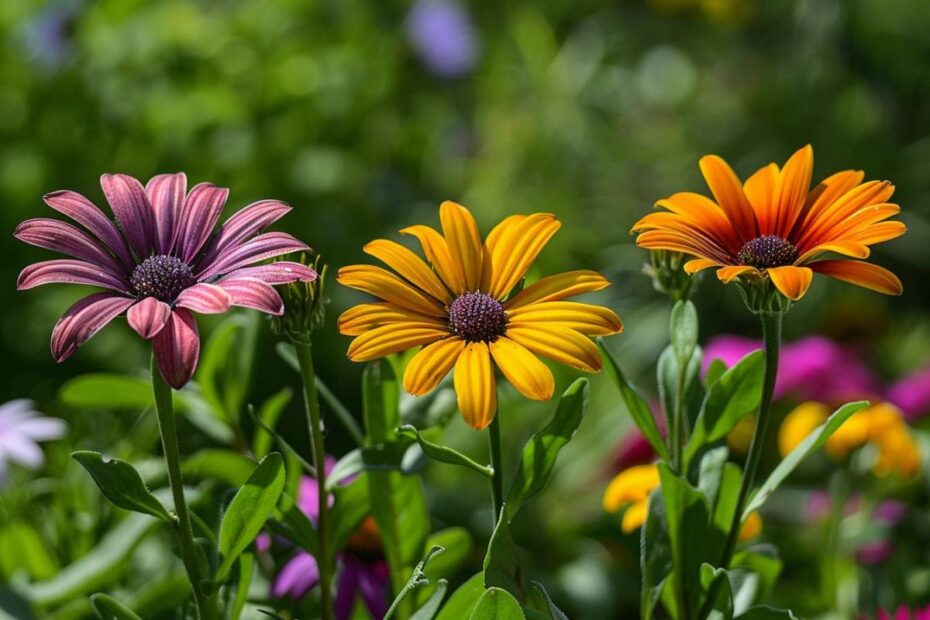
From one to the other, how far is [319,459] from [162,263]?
0.43 feet

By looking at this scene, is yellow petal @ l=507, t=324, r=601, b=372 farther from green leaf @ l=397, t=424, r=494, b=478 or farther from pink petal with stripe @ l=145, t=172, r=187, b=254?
pink petal with stripe @ l=145, t=172, r=187, b=254

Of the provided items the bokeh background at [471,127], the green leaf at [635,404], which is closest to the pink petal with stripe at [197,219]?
the green leaf at [635,404]

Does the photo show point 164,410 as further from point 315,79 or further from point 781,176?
point 315,79

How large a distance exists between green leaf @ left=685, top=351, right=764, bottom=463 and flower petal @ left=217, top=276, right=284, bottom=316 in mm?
249

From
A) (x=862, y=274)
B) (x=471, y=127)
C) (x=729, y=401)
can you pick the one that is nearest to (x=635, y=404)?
(x=729, y=401)

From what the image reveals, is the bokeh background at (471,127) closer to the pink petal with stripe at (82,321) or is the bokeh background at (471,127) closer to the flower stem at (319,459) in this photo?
the flower stem at (319,459)

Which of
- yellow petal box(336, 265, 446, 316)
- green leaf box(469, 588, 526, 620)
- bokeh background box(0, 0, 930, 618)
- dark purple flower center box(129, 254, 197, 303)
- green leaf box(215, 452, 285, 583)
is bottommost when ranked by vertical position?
green leaf box(469, 588, 526, 620)

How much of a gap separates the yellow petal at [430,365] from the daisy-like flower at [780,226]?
0.32ft

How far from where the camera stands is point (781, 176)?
58 cm

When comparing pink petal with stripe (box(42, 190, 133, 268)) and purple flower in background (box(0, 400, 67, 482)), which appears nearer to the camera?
pink petal with stripe (box(42, 190, 133, 268))

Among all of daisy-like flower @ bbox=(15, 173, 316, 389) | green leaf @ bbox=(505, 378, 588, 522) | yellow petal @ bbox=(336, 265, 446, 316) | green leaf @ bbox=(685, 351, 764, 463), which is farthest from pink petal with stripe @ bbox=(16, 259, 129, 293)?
green leaf @ bbox=(685, 351, 764, 463)

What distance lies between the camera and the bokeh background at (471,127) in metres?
1.61

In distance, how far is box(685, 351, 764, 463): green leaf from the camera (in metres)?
0.62

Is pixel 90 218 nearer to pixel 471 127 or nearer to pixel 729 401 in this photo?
pixel 729 401
